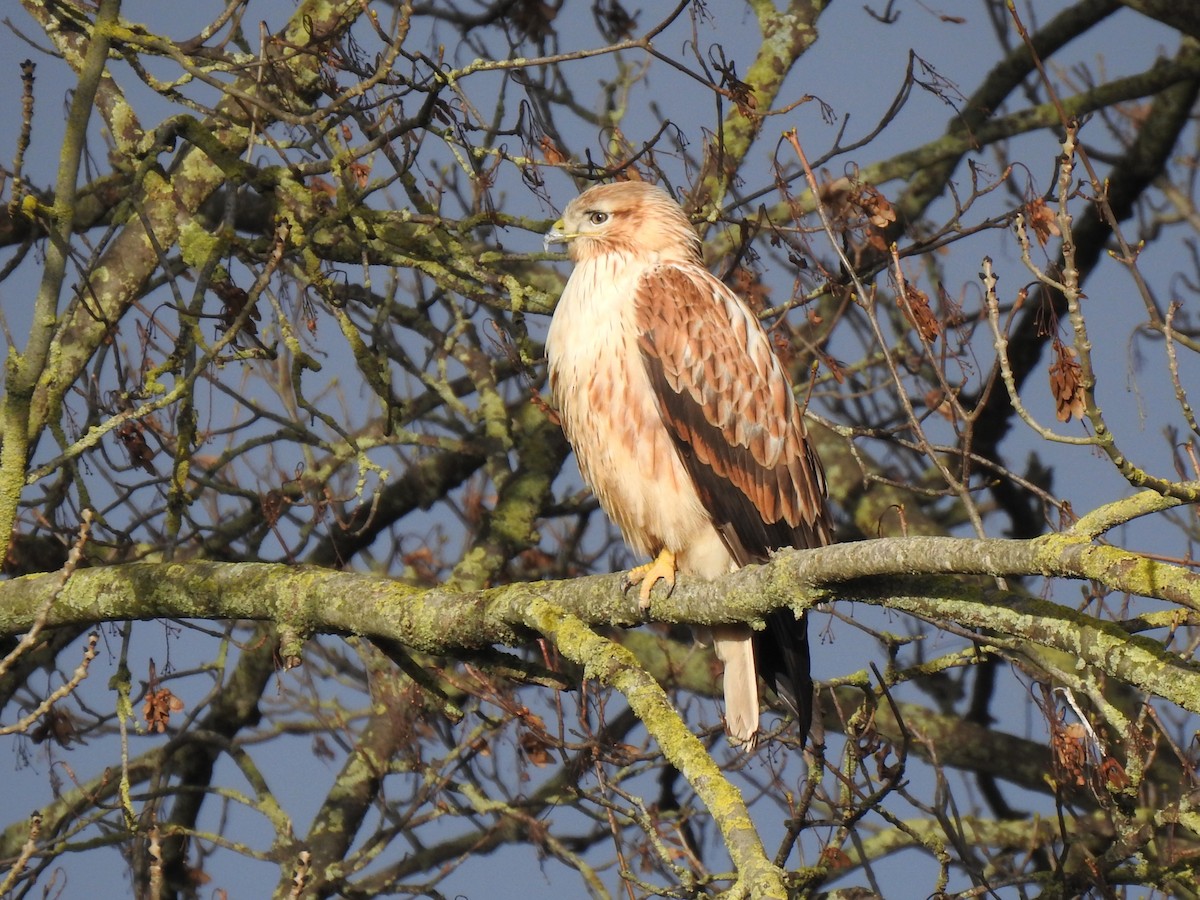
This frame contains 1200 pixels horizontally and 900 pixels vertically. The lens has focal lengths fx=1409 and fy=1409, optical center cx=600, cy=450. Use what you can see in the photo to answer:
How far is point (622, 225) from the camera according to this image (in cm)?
527

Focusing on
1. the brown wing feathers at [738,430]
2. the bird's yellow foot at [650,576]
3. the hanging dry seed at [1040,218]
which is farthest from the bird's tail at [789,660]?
the hanging dry seed at [1040,218]

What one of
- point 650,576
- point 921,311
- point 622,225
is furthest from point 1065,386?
point 622,225

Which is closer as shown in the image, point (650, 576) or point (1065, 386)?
point (1065, 386)

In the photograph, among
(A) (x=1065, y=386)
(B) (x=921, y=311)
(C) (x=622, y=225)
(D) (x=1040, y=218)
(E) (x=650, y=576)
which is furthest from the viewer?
(C) (x=622, y=225)

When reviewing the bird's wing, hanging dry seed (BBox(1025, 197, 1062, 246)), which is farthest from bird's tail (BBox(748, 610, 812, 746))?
hanging dry seed (BBox(1025, 197, 1062, 246))

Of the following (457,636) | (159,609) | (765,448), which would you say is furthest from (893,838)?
(159,609)

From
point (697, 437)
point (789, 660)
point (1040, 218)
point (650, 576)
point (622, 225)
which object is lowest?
point (789, 660)

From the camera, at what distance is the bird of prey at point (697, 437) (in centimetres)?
472

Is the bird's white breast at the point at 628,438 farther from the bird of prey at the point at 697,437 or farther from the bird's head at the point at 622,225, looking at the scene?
the bird's head at the point at 622,225

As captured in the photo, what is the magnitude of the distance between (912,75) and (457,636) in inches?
109

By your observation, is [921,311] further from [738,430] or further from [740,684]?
[740,684]

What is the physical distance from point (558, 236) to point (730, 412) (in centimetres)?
101

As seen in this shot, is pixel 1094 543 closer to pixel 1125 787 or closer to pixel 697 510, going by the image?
pixel 1125 787

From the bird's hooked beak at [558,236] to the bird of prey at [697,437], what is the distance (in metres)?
0.30
